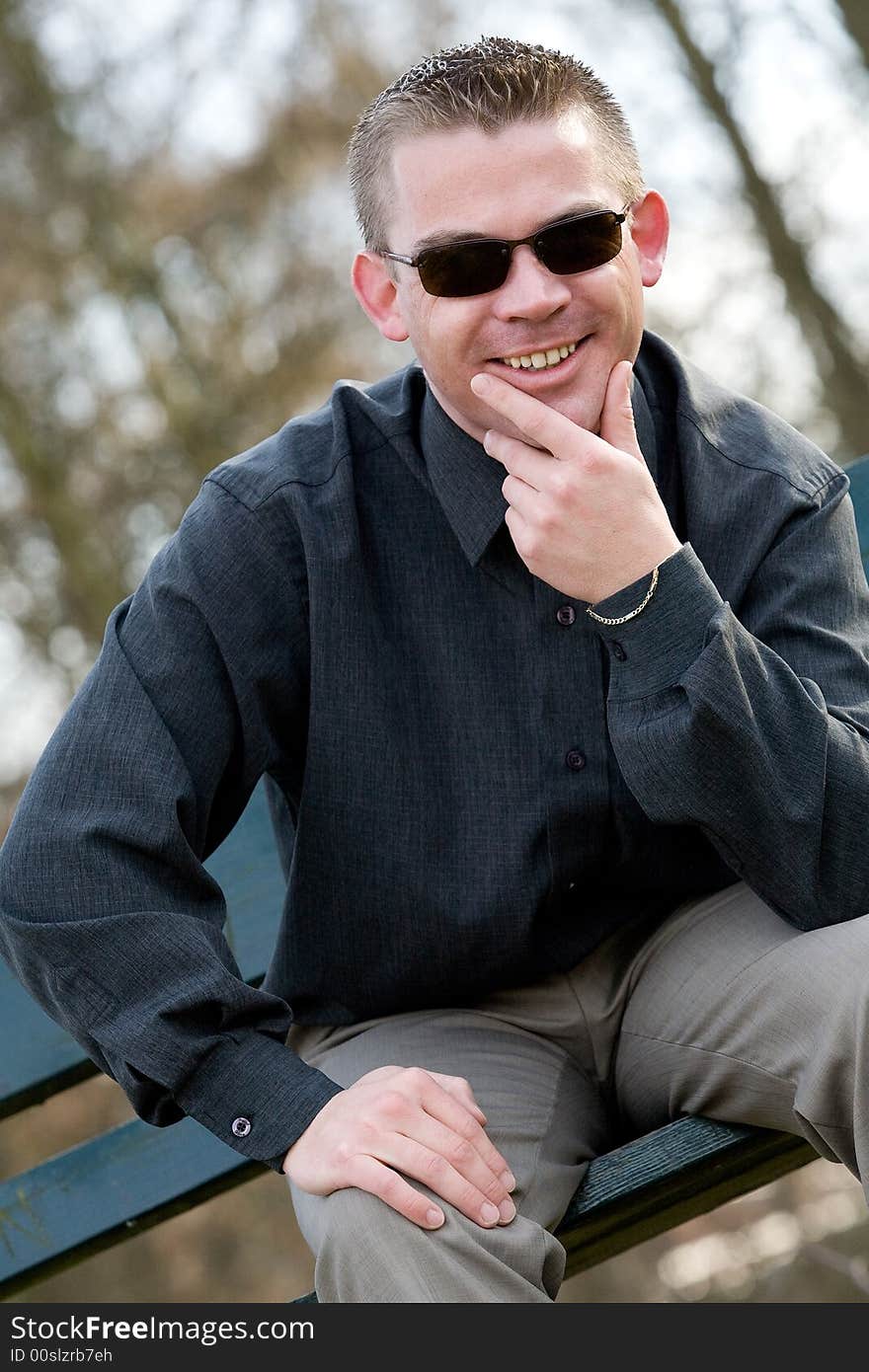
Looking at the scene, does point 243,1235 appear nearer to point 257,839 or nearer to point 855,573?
point 257,839

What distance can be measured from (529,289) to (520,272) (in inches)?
1.1

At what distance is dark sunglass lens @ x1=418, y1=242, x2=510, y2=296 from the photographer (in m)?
2.15

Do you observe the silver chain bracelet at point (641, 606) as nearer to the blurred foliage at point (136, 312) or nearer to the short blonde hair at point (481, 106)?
the short blonde hair at point (481, 106)

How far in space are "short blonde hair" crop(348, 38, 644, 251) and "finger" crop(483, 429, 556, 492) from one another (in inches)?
17.0

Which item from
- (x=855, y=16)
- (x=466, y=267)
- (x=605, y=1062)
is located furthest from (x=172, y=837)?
(x=855, y=16)

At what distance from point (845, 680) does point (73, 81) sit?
7.54m

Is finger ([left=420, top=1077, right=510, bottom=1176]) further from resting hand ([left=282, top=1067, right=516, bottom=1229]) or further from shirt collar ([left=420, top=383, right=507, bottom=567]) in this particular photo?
shirt collar ([left=420, top=383, right=507, bottom=567])

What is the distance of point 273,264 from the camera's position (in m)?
8.49

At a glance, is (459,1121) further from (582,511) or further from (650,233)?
(650,233)

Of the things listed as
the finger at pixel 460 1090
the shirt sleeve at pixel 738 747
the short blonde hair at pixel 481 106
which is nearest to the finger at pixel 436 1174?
the finger at pixel 460 1090

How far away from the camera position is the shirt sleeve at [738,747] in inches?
75.2

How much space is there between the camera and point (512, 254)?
84.7 inches

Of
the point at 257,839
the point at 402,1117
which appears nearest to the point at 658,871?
the point at 402,1117

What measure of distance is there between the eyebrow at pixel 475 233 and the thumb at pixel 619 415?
0.22 m
